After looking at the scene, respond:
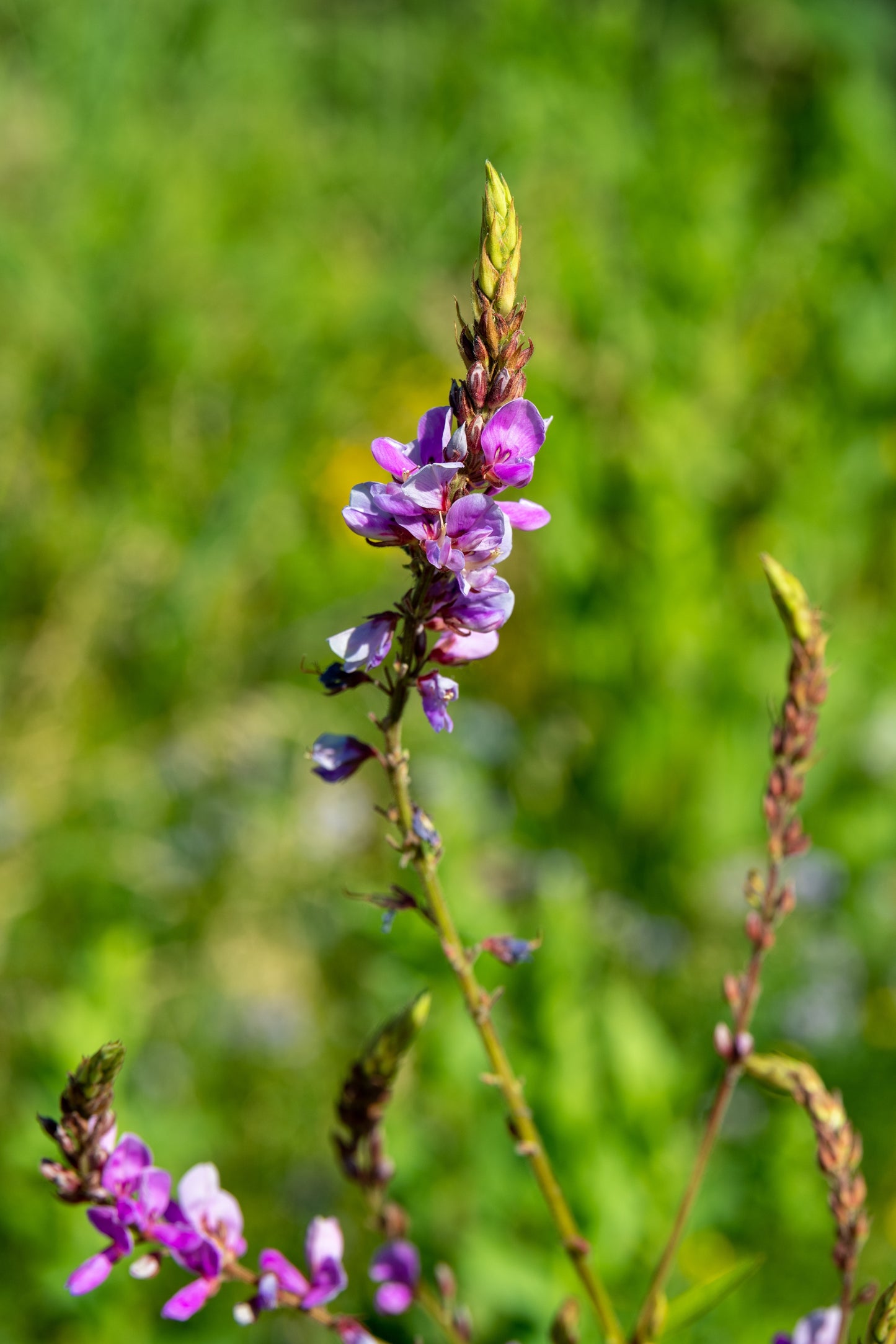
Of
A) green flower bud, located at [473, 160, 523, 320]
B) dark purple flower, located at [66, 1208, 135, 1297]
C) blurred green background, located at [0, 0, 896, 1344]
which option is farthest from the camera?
blurred green background, located at [0, 0, 896, 1344]

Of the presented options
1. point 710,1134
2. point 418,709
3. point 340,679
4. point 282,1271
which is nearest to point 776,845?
point 710,1134

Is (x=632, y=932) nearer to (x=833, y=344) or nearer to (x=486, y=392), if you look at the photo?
(x=833, y=344)

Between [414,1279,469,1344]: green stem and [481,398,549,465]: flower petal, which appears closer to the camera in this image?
[481,398,549,465]: flower petal

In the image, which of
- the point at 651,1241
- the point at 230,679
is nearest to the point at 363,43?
the point at 230,679

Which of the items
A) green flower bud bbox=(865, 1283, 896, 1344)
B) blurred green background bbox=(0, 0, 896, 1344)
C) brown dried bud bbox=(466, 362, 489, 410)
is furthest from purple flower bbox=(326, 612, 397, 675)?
blurred green background bbox=(0, 0, 896, 1344)

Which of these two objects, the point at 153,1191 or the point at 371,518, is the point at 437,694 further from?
the point at 153,1191

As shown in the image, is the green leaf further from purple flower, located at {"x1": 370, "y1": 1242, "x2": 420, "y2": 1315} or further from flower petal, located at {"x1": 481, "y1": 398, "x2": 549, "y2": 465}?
flower petal, located at {"x1": 481, "y1": 398, "x2": 549, "y2": 465}
